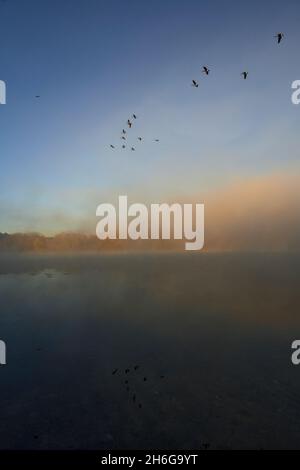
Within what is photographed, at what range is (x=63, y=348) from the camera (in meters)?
34.9

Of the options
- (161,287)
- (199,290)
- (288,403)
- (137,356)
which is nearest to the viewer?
(288,403)

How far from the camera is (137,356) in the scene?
32312 millimetres

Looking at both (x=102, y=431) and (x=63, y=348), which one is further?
(x=63, y=348)

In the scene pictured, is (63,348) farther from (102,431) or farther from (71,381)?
(102,431)
